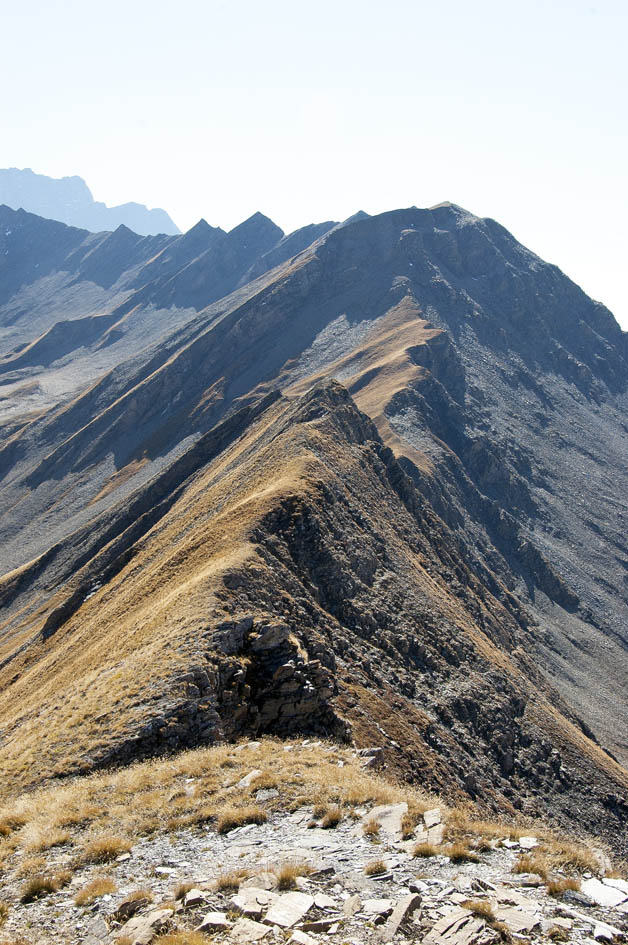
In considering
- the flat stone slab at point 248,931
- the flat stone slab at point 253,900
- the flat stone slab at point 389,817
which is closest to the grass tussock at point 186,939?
the flat stone slab at point 248,931

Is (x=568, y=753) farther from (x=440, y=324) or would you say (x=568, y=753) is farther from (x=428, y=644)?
(x=440, y=324)

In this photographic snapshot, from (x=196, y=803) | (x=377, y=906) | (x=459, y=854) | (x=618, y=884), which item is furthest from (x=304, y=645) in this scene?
(x=377, y=906)

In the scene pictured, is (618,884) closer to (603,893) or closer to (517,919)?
(603,893)

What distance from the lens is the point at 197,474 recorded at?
67.9 meters

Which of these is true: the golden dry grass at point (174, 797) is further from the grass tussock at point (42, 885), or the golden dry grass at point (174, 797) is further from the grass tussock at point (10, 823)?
the grass tussock at point (42, 885)

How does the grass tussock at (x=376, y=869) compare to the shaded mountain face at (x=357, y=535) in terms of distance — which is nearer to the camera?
the grass tussock at (x=376, y=869)

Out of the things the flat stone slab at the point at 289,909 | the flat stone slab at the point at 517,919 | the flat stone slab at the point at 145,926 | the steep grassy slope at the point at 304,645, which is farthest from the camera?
the steep grassy slope at the point at 304,645

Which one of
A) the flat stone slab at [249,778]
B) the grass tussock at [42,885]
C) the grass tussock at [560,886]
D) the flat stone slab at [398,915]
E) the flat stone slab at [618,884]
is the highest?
the grass tussock at [42,885]

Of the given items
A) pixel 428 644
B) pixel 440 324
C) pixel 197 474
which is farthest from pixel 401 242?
pixel 428 644

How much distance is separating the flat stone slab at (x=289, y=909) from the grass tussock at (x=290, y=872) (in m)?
0.37

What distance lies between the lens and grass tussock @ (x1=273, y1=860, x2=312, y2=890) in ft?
37.4

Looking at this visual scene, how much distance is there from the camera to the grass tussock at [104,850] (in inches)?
520

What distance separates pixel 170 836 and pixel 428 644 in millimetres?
26638

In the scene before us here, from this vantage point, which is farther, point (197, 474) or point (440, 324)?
point (440, 324)
